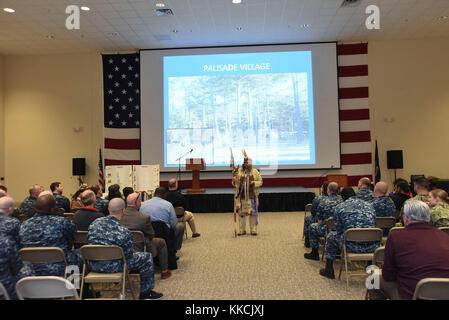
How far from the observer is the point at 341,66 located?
36.0ft

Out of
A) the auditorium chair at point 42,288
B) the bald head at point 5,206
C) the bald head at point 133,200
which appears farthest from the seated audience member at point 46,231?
the auditorium chair at point 42,288

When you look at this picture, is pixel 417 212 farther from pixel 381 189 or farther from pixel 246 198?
pixel 246 198

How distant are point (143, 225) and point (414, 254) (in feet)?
9.14

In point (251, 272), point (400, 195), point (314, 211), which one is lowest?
point (251, 272)

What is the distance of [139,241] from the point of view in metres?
3.90

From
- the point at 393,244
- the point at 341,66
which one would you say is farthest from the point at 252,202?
the point at 341,66

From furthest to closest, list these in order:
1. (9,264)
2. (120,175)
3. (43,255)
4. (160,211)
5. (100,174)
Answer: (100,174) → (120,175) → (160,211) → (43,255) → (9,264)

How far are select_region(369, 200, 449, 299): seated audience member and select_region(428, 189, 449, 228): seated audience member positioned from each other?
136 centimetres

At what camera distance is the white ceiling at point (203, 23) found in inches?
333

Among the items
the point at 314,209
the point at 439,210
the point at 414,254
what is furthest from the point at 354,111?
the point at 414,254

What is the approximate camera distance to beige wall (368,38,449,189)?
1098 cm
